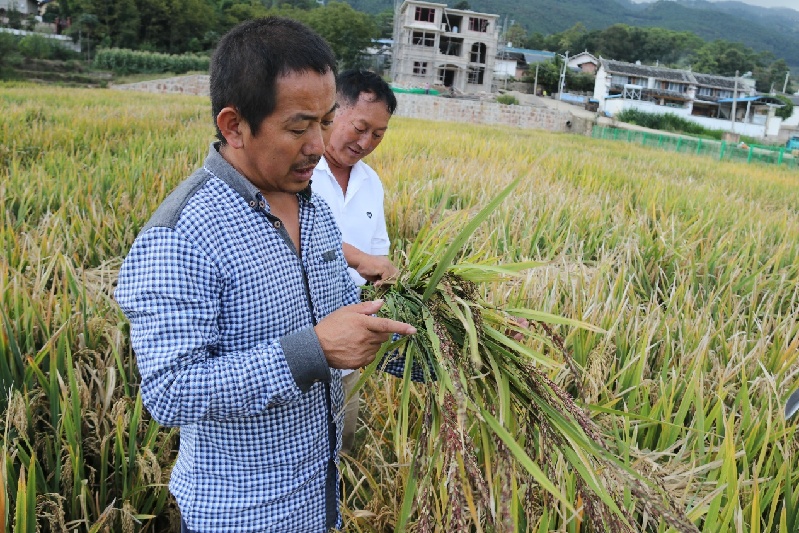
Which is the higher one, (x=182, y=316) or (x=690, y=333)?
(x=182, y=316)

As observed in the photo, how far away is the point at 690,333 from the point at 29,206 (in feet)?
10.7

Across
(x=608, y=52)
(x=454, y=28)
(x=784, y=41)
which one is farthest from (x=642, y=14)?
(x=454, y=28)

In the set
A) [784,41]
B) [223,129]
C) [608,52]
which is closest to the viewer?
[223,129]

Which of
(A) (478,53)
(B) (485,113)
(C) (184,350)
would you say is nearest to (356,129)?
(C) (184,350)

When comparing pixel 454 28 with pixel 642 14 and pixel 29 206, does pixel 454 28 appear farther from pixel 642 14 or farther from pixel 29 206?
pixel 642 14

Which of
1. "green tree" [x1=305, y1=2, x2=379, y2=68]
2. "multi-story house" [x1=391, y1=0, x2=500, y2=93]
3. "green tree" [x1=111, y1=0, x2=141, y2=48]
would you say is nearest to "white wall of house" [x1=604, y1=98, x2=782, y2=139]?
"multi-story house" [x1=391, y1=0, x2=500, y2=93]

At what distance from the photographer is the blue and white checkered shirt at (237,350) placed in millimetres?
895

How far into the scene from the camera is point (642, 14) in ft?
574

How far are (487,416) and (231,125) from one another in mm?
634

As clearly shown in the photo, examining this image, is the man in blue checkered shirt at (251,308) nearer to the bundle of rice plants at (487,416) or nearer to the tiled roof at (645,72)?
the bundle of rice plants at (487,416)

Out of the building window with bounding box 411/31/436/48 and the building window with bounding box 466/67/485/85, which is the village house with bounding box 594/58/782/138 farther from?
the building window with bounding box 411/31/436/48

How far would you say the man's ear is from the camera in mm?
993

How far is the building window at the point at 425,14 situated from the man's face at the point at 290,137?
48899mm

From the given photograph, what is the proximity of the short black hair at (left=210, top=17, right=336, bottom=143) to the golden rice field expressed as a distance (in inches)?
26.3
